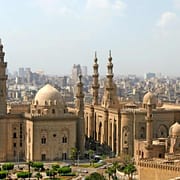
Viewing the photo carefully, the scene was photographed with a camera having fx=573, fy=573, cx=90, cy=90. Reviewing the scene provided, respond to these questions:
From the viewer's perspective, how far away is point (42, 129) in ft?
159

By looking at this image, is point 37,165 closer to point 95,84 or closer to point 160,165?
point 160,165

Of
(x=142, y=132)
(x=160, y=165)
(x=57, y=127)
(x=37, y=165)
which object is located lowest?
(x=37, y=165)

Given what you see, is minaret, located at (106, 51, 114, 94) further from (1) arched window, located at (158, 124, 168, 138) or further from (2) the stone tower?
(1) arched window, located at (158, 124, 168, 138)

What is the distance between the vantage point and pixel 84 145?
5050 cm

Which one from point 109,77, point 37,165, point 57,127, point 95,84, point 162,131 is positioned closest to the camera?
point 37,165

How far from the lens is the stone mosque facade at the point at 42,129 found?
4838 centimetres

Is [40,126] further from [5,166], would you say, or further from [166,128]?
[166,128]

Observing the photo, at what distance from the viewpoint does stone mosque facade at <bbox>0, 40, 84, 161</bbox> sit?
159ft

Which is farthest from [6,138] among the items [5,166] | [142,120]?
[142,120]

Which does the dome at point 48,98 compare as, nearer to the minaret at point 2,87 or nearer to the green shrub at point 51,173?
the minaret at point 2,87

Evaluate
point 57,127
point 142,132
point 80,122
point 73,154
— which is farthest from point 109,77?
point 73,154

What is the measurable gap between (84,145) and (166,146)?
9809 millimetres

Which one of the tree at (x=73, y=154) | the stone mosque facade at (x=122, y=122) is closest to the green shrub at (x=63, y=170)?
the tree at (x=73, y=154)

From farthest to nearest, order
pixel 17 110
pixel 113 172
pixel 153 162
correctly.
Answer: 1. pixel 17 110
2. pixel 113 172
3. pixel 153 162
